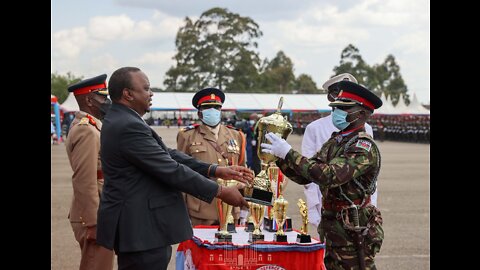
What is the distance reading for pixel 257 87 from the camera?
72000 millimetres

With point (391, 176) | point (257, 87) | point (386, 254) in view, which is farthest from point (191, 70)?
point (386, 254)

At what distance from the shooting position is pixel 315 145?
498cm

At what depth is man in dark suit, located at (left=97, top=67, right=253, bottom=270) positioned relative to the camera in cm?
311

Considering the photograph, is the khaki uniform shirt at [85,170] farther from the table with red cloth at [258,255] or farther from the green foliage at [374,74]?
the green foliage at [374,74]

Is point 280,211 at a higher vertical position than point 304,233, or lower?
higher

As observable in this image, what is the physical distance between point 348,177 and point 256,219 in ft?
3.90

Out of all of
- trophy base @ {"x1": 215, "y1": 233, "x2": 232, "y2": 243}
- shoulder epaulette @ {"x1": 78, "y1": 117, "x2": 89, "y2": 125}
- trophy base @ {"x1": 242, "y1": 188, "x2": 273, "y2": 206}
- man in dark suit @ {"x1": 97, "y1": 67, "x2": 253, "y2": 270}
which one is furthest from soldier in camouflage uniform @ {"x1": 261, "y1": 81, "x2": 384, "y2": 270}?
shoulder epaulette @ {"x1": 78, "y1": 117, "x2": 89, "y2": 125}

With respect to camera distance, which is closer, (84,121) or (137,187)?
(137,187)

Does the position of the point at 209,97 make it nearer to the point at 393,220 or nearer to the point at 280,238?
the point at 280,238

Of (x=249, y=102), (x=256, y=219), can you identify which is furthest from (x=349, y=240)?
(x=249, y=102)

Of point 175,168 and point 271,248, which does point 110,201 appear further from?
point 271,248

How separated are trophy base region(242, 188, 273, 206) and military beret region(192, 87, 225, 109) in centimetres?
162

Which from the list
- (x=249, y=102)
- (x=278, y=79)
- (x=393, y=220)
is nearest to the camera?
(x=393, y=220)

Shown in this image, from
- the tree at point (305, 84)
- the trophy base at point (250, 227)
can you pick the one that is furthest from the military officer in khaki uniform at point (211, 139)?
the tree at point (305, 84)
